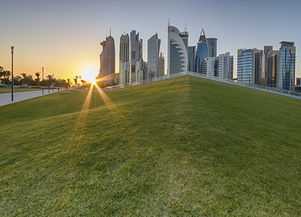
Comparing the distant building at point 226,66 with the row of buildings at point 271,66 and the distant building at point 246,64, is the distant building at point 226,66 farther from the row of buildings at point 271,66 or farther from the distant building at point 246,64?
the distant building at point 246,64

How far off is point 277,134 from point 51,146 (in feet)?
24.6

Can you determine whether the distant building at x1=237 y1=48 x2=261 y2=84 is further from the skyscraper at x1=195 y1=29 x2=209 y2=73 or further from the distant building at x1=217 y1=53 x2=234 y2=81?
the skyscraper at x1=195 y1=29 x2=209 y2=73

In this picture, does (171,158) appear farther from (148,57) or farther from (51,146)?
(148,57)

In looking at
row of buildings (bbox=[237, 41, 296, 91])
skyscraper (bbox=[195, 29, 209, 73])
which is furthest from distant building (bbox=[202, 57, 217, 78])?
row of buildings (bbox=[237, 41, 296, 91])

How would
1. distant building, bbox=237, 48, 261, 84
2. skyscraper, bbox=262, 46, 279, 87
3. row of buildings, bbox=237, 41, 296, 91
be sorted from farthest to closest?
1. skyscraper, bbox=262, 46, 279, 87
2. distant building, bbox=237, 48, 261, 84
3. row of buildings, bbox=237, 41, 296, 91

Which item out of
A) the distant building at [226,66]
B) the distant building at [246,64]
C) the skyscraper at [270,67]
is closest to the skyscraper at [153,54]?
the distant building at [226,66]

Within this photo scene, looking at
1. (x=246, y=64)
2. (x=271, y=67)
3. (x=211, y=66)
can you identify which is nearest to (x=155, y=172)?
(x=246, y=64)

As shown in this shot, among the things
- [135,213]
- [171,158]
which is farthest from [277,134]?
[135,213]

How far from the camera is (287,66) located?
113 meters

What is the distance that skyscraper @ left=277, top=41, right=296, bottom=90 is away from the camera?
112 m

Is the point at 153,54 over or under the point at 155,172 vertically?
over

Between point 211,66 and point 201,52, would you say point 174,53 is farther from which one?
point 201,52

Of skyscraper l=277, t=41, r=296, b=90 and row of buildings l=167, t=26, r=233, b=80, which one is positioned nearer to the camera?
row of buildings l=167, t=26, r=233, b=80

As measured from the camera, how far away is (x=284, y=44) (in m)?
126
